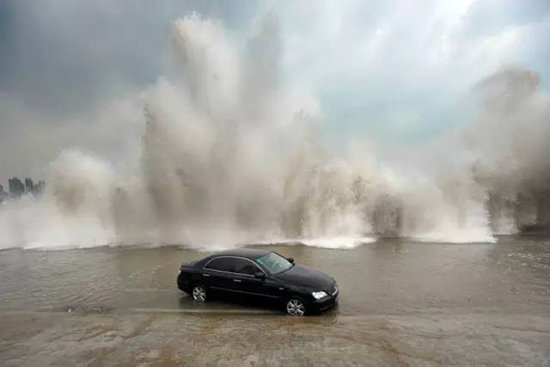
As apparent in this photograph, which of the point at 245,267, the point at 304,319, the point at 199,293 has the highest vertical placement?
the point at 245,267

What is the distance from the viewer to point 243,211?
23.4m

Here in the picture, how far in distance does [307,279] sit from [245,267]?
5.17 ft

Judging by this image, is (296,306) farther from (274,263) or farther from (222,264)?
(222,264)

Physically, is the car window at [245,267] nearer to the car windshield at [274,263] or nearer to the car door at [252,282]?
the car door at [252,282]

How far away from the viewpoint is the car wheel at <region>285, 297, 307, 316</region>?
8.75 metres

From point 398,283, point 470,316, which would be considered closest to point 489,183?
point 398,283

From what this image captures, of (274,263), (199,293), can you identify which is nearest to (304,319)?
(274,263)

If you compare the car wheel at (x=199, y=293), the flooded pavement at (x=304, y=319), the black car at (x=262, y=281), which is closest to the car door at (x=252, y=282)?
the black car at (x=262, y=281)

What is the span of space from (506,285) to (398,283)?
2.82m

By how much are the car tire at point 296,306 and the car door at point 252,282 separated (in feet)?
1.03

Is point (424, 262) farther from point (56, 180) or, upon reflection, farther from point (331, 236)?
point (56, 180)

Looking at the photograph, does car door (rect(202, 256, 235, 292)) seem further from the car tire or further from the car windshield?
the car tire

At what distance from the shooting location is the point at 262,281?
9.35 m

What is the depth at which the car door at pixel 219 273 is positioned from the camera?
987cm
